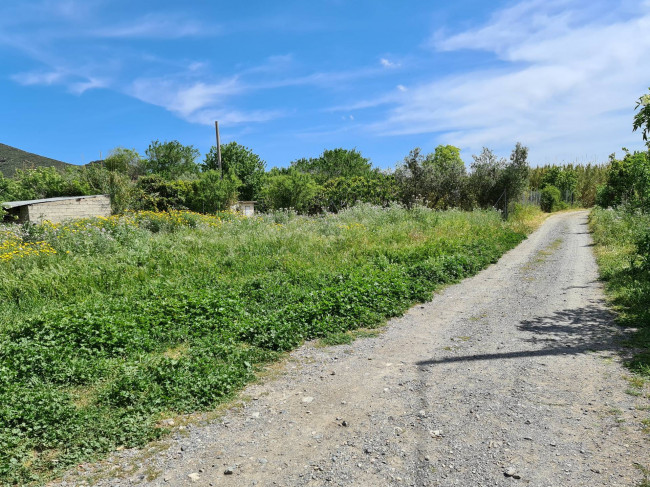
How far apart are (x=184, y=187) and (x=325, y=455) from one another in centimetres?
2543

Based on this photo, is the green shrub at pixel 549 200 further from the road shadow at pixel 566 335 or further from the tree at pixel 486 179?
the road shadow at pixel 566 335

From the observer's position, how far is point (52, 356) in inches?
180

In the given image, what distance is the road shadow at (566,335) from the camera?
16.9ft

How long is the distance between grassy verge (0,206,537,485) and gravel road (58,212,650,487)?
40 cm

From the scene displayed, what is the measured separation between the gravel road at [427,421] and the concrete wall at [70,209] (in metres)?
17.5

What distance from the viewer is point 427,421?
144 inches

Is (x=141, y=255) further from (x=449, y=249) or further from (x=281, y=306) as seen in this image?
(x=449, y=249)

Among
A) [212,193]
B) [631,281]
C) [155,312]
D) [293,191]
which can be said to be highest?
[212,193]

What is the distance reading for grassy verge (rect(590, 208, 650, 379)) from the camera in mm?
5292

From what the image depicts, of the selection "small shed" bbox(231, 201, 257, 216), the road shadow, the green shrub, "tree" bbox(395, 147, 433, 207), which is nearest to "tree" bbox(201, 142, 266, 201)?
"small shed" bbox(231, 201, 257, 216)

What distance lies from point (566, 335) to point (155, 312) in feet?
19.8

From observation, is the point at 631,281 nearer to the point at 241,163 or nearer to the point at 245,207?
the point at 245,207

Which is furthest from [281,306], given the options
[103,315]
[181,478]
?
[181,478]

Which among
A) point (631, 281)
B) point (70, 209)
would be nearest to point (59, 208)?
point (70, 209)
